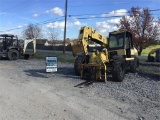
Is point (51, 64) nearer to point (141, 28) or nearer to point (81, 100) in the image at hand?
point (81, 100)

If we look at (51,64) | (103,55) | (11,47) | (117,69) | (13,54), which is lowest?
(117,69)

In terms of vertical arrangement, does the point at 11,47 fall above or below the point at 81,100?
above

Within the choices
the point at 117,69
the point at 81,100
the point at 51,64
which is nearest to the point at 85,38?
the point at 117,69

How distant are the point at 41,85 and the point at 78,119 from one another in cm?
519

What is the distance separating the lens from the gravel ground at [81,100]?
22.8ft

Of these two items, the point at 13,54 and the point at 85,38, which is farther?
the point at 13,54

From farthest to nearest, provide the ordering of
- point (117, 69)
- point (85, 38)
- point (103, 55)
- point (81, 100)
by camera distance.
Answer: point (103, 55), point (85, 38), point (117, 69), point (81, 100)

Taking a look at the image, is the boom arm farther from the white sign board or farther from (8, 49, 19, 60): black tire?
(8, 49, 19, 60): black tire

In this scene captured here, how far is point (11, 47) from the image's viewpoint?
26.7 metres

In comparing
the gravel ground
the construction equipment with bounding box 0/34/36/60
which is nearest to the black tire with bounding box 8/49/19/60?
the construction equipment with bounding box 0/34/36/60

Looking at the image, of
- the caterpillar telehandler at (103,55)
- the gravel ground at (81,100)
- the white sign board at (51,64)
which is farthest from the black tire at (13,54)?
the gravel ground at (81,100)

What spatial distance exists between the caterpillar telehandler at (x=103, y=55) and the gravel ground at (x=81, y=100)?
0.79 meters

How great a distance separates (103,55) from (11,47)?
609 inches

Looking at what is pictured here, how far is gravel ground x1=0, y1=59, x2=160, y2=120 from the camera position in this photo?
6.94 metres
